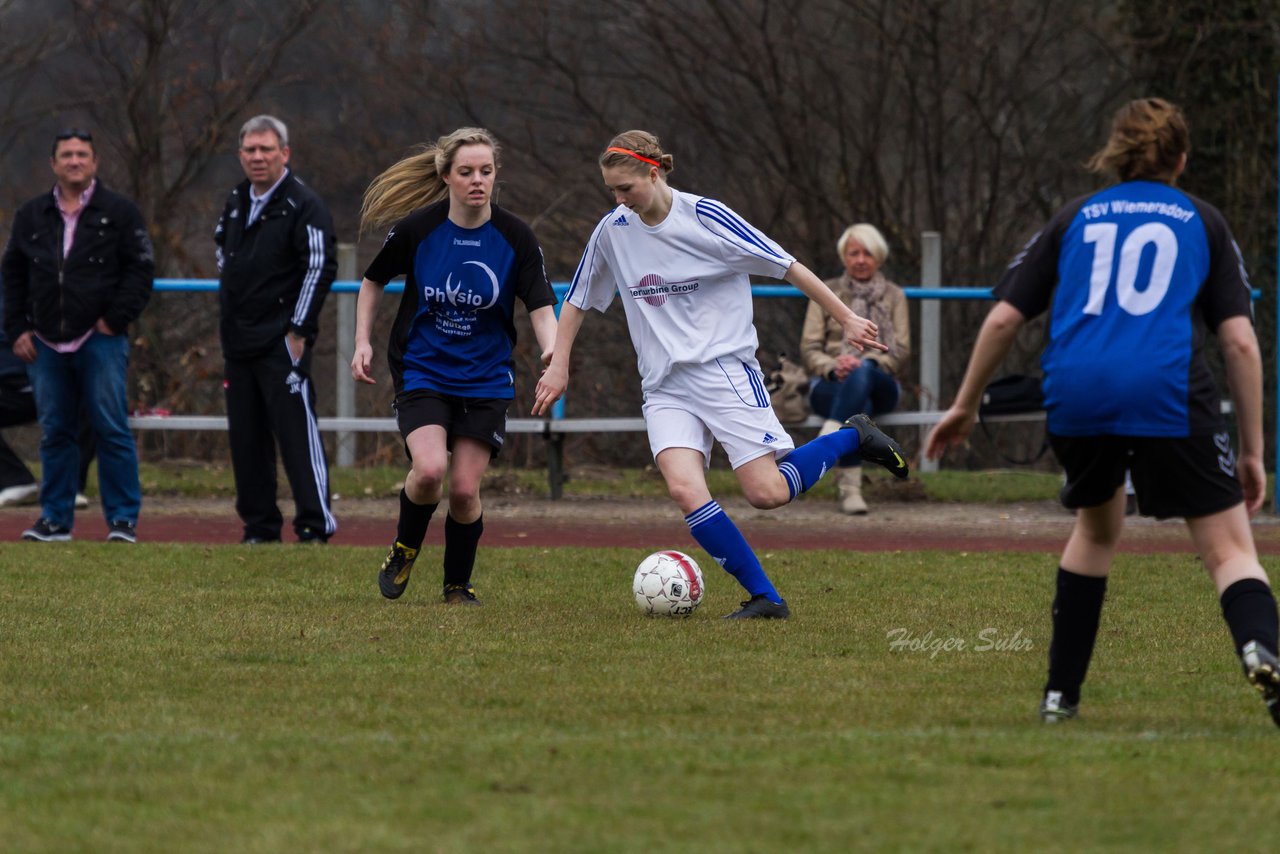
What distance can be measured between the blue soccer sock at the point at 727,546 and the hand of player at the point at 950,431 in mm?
2072

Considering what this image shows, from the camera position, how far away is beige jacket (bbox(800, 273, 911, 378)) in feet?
38.0

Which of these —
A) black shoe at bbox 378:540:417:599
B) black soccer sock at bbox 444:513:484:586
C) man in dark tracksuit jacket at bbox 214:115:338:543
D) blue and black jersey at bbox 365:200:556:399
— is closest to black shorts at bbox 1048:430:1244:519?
blue and black jersey at bbox 365:200:556:399

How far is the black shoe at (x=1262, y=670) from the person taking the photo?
15.1 feet

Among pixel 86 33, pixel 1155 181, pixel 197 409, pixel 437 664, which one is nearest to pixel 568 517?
pixel 197 409

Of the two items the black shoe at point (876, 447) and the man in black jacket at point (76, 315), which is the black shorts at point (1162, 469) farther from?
the man in black jacket at point (76, 315)

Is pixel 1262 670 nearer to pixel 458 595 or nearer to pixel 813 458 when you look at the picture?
pixel 813 458

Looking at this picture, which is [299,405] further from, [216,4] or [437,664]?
[216,4]

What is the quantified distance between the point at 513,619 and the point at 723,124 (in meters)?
11.8

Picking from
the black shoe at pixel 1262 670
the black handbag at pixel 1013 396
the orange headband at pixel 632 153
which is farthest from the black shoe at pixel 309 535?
the black shoe at pixel 1262 670

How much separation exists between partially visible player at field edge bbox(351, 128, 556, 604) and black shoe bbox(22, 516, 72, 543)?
120 inches

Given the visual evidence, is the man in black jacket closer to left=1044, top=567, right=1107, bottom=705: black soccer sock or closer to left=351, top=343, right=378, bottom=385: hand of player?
left=351, top=343, right=378, bottom=385: hand of player

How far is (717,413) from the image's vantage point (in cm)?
722

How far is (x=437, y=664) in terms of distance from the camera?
5961 millimetres
